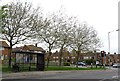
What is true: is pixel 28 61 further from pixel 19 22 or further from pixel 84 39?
pixel 84 39

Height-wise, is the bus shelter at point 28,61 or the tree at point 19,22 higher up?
the tree at point 19,22

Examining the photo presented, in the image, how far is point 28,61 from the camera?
40.2 meters

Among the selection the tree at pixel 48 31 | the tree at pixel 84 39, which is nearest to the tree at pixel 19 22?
the tree at pixel 48 31

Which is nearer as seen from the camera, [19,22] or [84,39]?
[19,22]

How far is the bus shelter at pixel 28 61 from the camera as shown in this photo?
3794 centimetres

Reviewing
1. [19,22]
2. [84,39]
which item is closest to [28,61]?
[19,22]

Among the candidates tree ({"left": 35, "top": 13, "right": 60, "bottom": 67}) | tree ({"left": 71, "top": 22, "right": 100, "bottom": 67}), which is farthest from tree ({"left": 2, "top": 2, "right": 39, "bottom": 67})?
tree ({"left": 71, "top": 22, "right": 100, "bottom": 67})

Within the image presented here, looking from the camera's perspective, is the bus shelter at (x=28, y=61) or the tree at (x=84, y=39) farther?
the tree at (x=84, y=39)

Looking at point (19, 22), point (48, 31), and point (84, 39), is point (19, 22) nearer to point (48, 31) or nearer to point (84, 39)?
point (48, 31)

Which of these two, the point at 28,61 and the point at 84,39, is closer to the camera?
the point at 28,61

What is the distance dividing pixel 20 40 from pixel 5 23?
3618 millimetres

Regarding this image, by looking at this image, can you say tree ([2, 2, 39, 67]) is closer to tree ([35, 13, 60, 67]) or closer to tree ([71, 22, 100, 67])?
tree ([35, 13, 60, 67])

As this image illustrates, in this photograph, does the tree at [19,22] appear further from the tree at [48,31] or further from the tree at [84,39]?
the tree at [84,39]

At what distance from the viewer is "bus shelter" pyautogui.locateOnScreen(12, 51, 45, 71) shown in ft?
124
